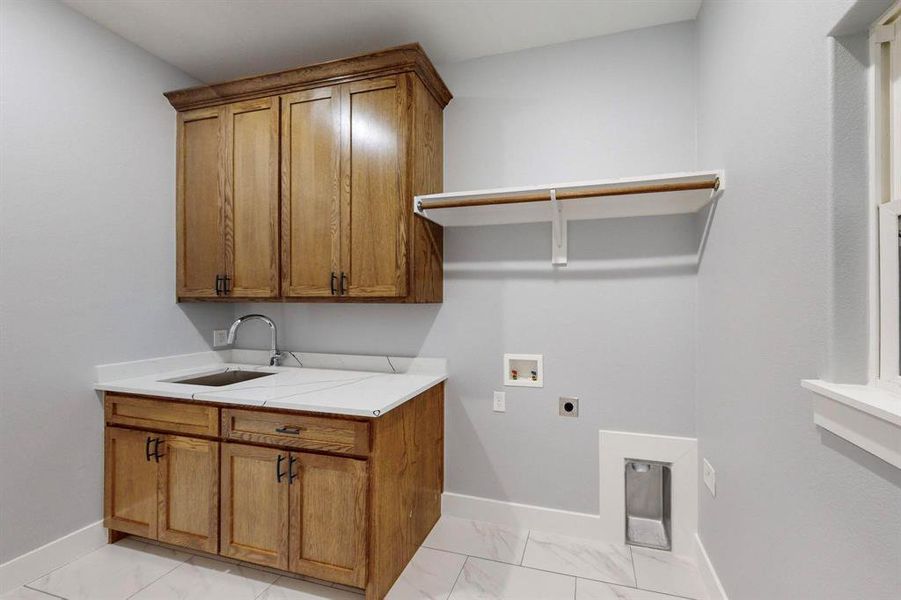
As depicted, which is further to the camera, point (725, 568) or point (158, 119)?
point (158, 119)

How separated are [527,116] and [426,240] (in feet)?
2.96

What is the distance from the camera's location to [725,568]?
157 centimetres

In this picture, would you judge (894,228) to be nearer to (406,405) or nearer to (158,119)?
(406,405)

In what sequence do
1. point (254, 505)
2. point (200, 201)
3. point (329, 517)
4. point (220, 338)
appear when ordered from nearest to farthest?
point (329, 517) → point (254, 505) → point (200, 201) → point (220, 338)

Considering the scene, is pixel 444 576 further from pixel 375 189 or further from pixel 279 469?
pixel 375 189

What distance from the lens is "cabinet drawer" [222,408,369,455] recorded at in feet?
5.51

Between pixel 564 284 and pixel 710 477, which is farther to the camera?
pixel 564 284

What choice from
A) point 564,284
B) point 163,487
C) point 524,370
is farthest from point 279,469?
point 564,284

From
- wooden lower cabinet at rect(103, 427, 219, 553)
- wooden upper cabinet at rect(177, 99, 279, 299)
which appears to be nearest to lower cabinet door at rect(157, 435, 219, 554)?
wooden lower cabinet at rect(103, 427, 219, 553)

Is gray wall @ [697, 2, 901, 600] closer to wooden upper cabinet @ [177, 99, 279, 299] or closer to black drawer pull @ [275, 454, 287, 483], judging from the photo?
black drawer pull @ [275, 454, 287, 483]

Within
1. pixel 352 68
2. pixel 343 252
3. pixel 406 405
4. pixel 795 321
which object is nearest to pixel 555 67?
pixel 352 68

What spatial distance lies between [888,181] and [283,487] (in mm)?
2209

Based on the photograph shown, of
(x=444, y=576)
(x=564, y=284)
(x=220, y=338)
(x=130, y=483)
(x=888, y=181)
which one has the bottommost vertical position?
(x=444, y=576)

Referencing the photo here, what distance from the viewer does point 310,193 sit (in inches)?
85.6
